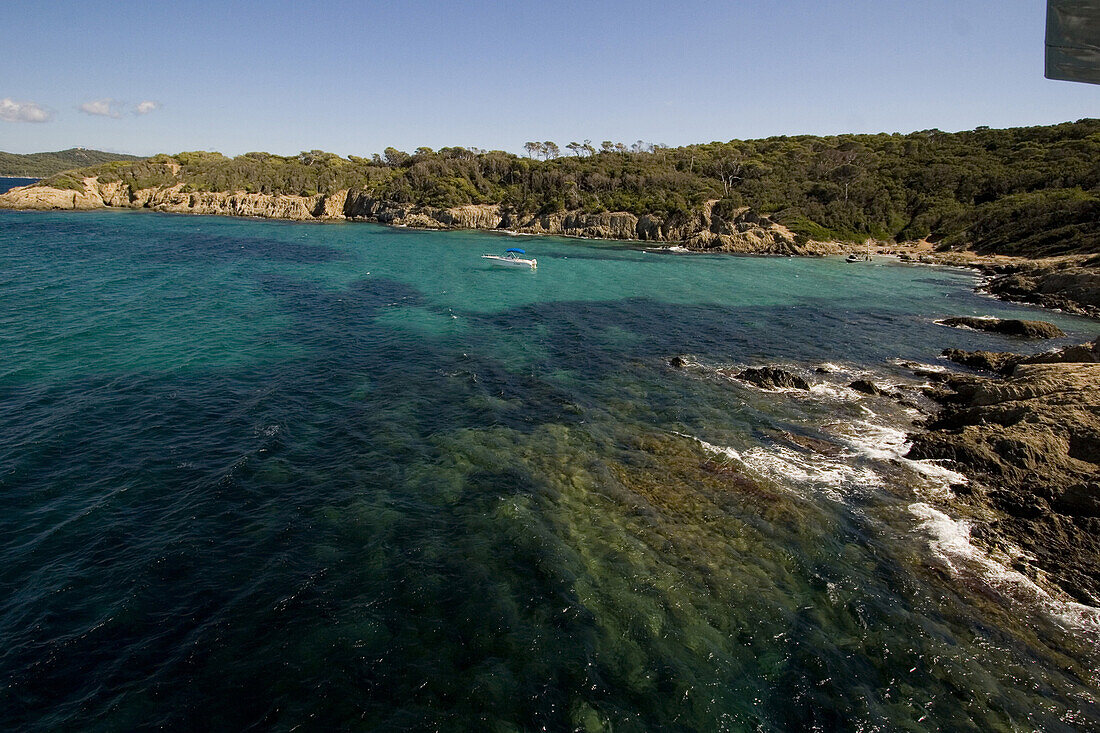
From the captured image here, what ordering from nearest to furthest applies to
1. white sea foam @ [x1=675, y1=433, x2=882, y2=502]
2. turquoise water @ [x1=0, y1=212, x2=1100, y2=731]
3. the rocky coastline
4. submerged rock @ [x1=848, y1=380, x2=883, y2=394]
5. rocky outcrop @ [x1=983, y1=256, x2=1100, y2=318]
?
turquoise water @ [x1=0, y1=212, x2=1100, y2=731] < the rocky coastline < white sea foam @ [x1=675, y1=433, x2=882, y2=502] < submerged rock @ [x1=848, y1=380, x2=883, y2=394] < rocky outcrop @ [x1=983, y1=256, x2=1100, y2=318]

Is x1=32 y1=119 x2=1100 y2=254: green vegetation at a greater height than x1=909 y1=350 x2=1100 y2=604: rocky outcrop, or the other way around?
A: x1=32 y1=119 x2=1100 y2=254: green vegetation

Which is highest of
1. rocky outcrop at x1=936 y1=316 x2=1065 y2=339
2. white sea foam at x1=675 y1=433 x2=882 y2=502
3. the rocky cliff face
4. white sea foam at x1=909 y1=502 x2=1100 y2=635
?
the rocky cliff face

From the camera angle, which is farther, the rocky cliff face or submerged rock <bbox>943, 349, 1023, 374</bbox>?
the rocky cliff face

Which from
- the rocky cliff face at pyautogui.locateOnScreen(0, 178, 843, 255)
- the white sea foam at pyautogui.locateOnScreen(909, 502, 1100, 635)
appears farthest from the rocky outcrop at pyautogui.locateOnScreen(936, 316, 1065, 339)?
the rocky cliff face at pyautogui.locateOnScreen(0, 178, 843, 255)

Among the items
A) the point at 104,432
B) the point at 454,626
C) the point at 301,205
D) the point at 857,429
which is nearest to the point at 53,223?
the point at 301,205

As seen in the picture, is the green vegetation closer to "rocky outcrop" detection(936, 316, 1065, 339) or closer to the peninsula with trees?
the peninsula with trees

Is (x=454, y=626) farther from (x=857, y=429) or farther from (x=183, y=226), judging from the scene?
(x=183, y=226)

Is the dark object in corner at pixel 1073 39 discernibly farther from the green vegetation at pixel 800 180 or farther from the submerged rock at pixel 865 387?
the green vegetation at pixel 800 180
